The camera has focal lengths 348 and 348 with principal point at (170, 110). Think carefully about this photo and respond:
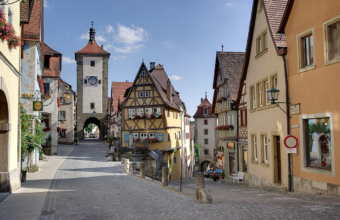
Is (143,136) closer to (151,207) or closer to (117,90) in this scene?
(117,90)

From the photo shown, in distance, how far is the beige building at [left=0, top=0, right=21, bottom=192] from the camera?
1055cm

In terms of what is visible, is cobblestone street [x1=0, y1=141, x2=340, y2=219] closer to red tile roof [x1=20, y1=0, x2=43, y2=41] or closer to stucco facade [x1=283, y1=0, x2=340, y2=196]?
stucco facade [x1=283, y1=0, x2=340, y2=196]

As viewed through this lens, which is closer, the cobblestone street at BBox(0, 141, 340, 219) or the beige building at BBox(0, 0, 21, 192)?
the cobblestone street at BBox(0, 141, 340, 219)

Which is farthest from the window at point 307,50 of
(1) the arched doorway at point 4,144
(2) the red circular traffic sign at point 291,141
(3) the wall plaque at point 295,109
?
(1) the arched doorway at point 4,144

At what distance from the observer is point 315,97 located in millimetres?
11352

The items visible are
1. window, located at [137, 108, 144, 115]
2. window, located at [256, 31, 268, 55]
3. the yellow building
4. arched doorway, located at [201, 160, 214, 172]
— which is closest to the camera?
window, located at [256, 31, 268, 55]

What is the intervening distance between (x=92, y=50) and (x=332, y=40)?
50.0 meters

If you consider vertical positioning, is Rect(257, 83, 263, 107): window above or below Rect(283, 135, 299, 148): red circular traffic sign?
above

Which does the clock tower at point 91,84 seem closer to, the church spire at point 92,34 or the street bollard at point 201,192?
the church spire at point 92,34

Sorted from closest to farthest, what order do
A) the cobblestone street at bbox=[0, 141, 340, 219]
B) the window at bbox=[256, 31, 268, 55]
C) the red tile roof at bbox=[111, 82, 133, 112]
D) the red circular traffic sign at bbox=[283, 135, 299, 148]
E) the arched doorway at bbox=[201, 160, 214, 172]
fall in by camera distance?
the cobblestone street at bbox=[0, 141, 340, 219] < the red circular traffic sign at bbox=[283, 135, 299, 148] < the window at bbox=[256, 31, 268, 55] < the red tile roof at bbox=[111, 82, 133, 112] < the arched doorway at bbox=[201, 160, 214, 172]

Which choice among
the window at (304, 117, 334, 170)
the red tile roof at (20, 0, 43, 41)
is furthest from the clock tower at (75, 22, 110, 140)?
the window at (304, 117, 334, 170)

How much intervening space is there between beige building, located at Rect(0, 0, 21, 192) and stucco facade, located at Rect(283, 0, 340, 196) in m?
9.61

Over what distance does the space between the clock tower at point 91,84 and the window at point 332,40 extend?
47973 mm

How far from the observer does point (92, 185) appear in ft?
49.8
